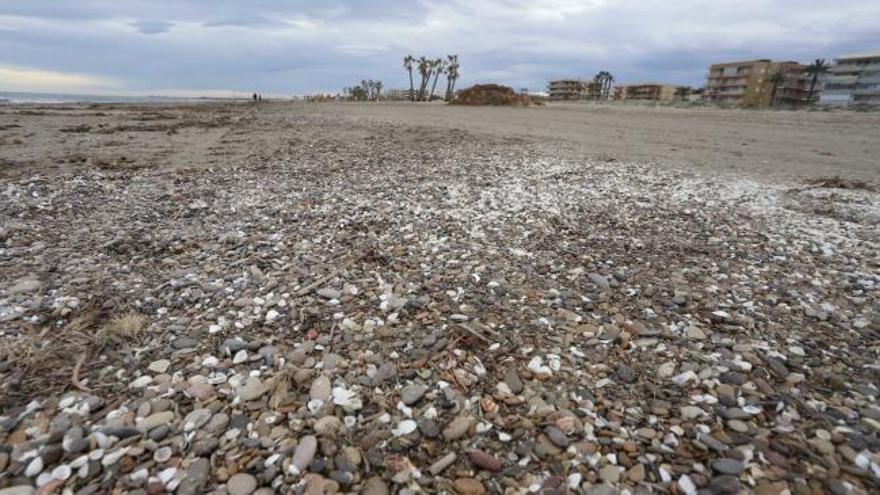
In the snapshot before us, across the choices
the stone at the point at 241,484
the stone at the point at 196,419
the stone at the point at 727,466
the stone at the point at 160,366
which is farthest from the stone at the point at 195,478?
the stone at the point at 727,466

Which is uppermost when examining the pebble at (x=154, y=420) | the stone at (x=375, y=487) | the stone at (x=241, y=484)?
the pebble at (x=154, y=420)

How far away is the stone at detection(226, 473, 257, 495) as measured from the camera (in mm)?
2227

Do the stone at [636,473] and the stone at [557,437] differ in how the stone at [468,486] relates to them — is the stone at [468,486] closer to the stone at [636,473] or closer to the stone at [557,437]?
the stone at [557,437]

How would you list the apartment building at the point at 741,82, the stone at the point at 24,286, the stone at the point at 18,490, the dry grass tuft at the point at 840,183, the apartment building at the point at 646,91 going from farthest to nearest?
the apartment building at the point at 646,91, the apartment building at the point at 741,82, the dry grass tuft at the point at 840,183, the stone at the point at 24,286, the stone at the point at 18,490

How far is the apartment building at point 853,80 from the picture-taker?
72.1 meters

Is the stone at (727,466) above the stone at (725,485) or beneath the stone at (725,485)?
above

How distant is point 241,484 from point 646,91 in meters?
153

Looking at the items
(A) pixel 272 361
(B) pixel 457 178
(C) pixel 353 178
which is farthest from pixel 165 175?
(A) pixel 272 361

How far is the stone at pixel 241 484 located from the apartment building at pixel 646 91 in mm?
143115

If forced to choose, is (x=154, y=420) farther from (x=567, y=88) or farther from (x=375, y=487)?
(x=567, y=88)

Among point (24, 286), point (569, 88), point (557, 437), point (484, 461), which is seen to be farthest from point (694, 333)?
point (569, 88)

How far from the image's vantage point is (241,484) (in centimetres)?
227

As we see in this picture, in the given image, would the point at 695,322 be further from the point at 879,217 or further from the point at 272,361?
the point at 879,217

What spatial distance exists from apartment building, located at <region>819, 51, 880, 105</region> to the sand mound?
6275 cm
